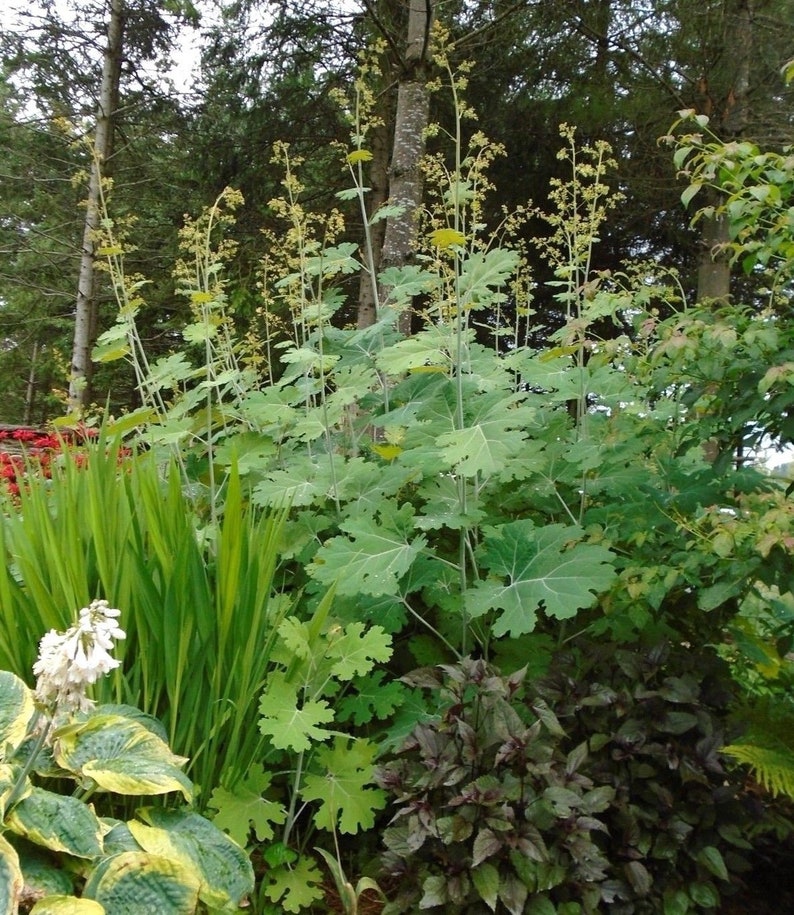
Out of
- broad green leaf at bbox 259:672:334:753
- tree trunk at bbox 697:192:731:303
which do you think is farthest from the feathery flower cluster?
tree trunk at bbox 697:192:731:303

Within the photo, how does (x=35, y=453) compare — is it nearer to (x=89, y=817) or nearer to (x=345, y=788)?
(x=345, y=788)

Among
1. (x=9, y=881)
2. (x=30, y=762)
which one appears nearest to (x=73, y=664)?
(x=30, y=762)

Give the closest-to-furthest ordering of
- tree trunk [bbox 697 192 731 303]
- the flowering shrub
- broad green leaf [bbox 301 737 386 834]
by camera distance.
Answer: broad green leaf [bbox 301 737 386 834] → the flowering shrub → tree trunk [bbox 697 192 731 303]

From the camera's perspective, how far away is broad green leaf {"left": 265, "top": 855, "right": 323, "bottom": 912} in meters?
1.66

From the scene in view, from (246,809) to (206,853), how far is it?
333 mm

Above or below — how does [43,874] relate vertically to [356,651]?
below

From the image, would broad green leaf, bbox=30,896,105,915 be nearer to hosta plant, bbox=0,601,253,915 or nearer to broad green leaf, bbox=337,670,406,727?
hosta plant, bbox=0,601,253,915

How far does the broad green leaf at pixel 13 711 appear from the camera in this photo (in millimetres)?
1294

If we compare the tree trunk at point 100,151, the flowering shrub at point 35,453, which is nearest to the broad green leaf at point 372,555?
the flowering shrub at point 35,453

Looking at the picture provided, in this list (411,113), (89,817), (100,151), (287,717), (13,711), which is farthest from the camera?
(100,151)

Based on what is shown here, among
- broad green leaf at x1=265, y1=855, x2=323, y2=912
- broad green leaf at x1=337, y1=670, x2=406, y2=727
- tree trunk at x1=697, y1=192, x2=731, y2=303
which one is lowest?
broad green leaf at x1=265, y1=855, x2=323, y2=912

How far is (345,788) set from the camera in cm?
176

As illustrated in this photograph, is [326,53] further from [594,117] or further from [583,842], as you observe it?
[583,842]

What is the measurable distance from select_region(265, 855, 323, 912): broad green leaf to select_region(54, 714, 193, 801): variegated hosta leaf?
0.47 meters
